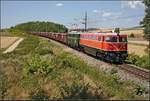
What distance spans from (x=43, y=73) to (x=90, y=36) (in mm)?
15105

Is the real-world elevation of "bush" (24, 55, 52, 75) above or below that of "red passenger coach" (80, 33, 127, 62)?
below

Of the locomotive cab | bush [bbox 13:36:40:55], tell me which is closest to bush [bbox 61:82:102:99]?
the locomotive cab

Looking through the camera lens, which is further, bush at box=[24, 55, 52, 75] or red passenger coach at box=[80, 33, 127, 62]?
red passenger coach at box=[80, 33, 127, 62]

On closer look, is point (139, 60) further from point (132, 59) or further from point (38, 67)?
point (38, 67)

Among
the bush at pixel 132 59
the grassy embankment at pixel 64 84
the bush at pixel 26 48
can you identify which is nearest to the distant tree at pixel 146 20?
the bush at pixel 132 59

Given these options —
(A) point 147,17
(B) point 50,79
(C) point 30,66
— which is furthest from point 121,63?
(B) point 50,79

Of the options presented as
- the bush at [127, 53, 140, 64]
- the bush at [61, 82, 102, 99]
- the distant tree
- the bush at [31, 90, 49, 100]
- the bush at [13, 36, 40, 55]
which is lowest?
the bush at [13, 36, 40, 55]

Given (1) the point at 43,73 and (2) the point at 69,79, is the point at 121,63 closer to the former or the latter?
(1) the point at 43,73

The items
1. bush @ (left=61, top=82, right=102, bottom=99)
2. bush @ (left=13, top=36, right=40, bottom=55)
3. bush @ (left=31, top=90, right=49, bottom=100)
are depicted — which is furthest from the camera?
bush @ (left=13, top=36, right=40, bottom=55)

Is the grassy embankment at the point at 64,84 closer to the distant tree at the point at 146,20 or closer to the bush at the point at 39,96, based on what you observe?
the bush at the point at 39,96

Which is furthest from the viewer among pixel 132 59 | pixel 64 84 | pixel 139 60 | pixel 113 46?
pixel 132 59

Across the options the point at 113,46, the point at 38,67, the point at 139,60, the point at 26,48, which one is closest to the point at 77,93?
the point at 38,67

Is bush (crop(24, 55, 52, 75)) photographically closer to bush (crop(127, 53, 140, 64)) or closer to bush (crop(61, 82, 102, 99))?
bush (crop(61, 82, 102, 99))

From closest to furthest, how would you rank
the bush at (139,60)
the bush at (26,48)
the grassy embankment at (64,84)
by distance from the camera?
1. the grassy embankment at (64,84)
2. the bush at (139,60)
3. the bush at (26,48)
